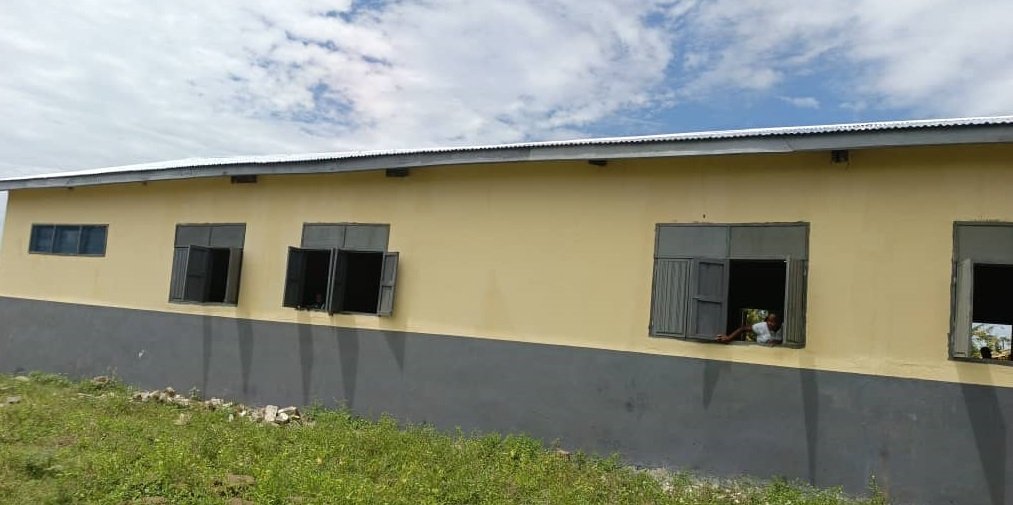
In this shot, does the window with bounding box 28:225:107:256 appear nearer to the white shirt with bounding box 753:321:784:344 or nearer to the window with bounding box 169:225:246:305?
the window with bounding box 169:225:246:305

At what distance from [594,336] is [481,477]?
76.7 inches

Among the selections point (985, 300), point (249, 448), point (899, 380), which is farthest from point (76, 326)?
point (985, 300)

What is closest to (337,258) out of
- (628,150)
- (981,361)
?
(628,150)

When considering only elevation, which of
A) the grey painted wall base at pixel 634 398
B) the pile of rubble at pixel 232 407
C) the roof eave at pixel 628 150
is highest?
the roof eave at pixel 628 150

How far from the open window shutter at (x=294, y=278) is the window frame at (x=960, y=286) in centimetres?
717

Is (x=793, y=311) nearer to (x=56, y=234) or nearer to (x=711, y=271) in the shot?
(x=711, y=271)

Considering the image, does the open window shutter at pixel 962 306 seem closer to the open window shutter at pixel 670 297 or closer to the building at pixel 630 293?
the building at pixel 630 293

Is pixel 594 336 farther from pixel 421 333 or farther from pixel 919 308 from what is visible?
pixel 919 308

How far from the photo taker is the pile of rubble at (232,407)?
9.02 m

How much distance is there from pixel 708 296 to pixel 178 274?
751 cm

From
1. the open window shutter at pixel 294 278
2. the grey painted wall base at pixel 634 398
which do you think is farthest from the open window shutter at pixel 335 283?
the open window shutter at pixel 294 278

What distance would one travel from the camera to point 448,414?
27.5 feet

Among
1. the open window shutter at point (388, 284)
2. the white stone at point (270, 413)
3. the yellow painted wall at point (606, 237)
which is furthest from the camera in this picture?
the white stone at point (270, 413)

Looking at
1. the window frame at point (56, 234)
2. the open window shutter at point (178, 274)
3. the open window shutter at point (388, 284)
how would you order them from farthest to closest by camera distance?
the window frame at point (56, 234), the open window shutter at point (178, 274), the open window shutter at point (388, 284)
